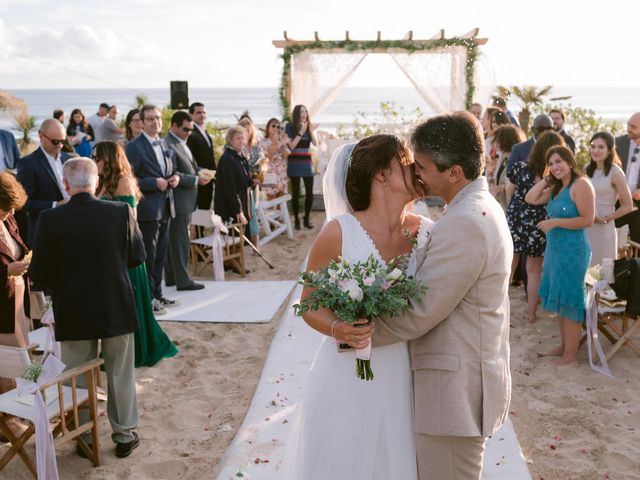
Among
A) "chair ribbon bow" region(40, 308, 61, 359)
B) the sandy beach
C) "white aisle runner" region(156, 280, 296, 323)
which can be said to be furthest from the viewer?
"white aisle runner" region(156, 280, 296, 323)

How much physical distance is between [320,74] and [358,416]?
1099cm

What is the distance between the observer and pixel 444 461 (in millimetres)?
2309

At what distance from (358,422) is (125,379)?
2.04 meters

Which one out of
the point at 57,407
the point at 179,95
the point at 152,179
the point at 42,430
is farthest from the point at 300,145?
A: the point at 42,430

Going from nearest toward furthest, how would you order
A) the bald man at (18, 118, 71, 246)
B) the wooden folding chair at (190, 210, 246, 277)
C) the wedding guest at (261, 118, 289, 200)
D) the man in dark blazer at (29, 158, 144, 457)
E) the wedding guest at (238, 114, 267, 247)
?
1. the man in dark blazer at (29, 158, 144, 457)
2. the bald man at (18, 118, 71, 246)
3. the wooden folding chair at (190, 210, 246, 277)
4. the wedding guest at (238, 114, 267, 247)
5. the wedding guest at (261, 118, 289, 200)

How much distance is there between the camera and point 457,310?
2223 millimetres

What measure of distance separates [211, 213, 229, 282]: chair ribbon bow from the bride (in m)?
5.30

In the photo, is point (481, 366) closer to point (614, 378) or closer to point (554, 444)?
point (554, 444)

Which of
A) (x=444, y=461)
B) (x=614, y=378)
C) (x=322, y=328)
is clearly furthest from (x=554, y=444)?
(x=322, y=328)

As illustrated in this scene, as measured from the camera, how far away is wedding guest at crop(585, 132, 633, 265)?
5973 mm

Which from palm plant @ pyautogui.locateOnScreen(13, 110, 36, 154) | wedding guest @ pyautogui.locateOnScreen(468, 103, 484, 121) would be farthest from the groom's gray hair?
palm plant @ pyautogui.locateOnScreen(13, 110, 36, 154)

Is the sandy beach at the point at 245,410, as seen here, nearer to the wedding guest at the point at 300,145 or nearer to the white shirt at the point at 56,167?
the white shirt at the point at 56,167

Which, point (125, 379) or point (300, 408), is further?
point (125, 379)

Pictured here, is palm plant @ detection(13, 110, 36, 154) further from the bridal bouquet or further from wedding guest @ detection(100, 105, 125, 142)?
the bridal bouquet
